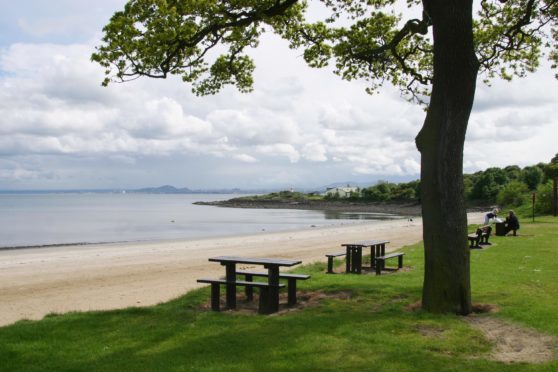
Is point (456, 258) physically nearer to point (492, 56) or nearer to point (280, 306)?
point (280, 306)

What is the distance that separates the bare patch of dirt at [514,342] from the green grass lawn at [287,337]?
0.50 feet

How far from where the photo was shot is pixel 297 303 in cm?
973

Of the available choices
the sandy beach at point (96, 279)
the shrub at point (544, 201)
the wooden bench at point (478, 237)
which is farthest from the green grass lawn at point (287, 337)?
the shrub at point (544, 201)

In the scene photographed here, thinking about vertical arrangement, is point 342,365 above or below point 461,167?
below

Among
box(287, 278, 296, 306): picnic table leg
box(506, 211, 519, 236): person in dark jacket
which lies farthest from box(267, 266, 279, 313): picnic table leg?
box(506, 211, 519, 236): person in dark jacket

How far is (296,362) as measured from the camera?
19.7 feet

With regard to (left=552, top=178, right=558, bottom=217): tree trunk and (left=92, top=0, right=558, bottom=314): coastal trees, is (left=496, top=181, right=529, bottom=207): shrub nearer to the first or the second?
(left=552, top=178, right=558, bottom=217): tree trunk

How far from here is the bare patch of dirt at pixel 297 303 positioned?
9320 millimetres

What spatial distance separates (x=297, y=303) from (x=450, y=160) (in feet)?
12.2

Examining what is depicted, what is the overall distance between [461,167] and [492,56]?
239 inches

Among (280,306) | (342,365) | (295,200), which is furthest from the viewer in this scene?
(295,200)

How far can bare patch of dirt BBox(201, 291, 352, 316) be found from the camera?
9.32 meters

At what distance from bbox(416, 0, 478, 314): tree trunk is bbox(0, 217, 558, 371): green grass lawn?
521mm

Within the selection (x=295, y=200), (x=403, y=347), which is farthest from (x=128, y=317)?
(x=295, y=200)
